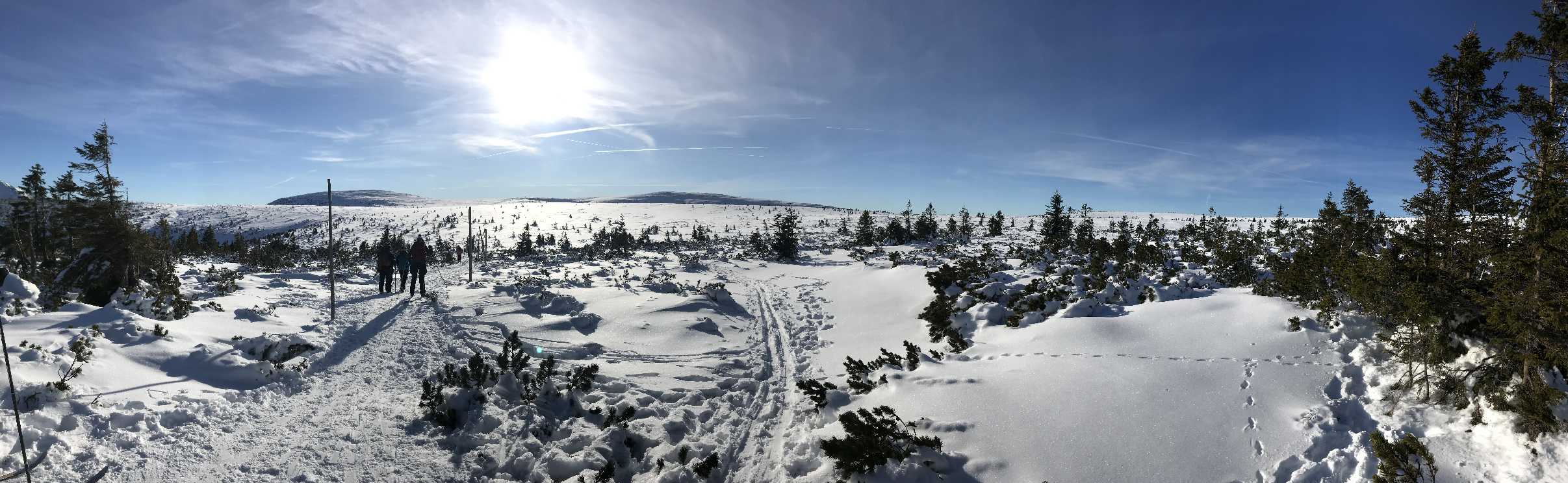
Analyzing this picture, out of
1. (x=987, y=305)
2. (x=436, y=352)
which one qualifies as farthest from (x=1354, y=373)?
(x=436, y=352)

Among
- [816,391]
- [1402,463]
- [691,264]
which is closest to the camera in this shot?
[1402,463]

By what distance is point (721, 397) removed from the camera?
796cm

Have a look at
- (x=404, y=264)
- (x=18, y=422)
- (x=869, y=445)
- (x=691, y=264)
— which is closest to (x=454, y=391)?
(x=18, y=422)

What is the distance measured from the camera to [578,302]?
45.3 ft

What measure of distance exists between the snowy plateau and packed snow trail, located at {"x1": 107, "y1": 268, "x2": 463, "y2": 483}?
0.11 ft

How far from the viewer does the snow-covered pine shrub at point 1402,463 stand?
391cm

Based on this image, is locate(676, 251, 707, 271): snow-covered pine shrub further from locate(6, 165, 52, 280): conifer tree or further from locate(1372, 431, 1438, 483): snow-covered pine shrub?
locate(6, 165, 52, 280): conifer tree

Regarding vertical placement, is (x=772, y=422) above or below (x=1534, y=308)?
below

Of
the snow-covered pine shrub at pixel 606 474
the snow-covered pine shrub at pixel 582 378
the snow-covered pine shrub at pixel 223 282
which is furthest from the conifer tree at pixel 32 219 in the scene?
the snow-covered pine shrub at pixel 606 474

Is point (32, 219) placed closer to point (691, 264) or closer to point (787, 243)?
point (691, 264)

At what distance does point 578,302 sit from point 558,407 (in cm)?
719

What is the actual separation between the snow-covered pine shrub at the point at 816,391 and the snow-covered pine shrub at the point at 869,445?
1707 millimetres

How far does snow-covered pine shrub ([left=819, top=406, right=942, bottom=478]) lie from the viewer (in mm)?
5113

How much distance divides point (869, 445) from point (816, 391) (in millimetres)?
2349
